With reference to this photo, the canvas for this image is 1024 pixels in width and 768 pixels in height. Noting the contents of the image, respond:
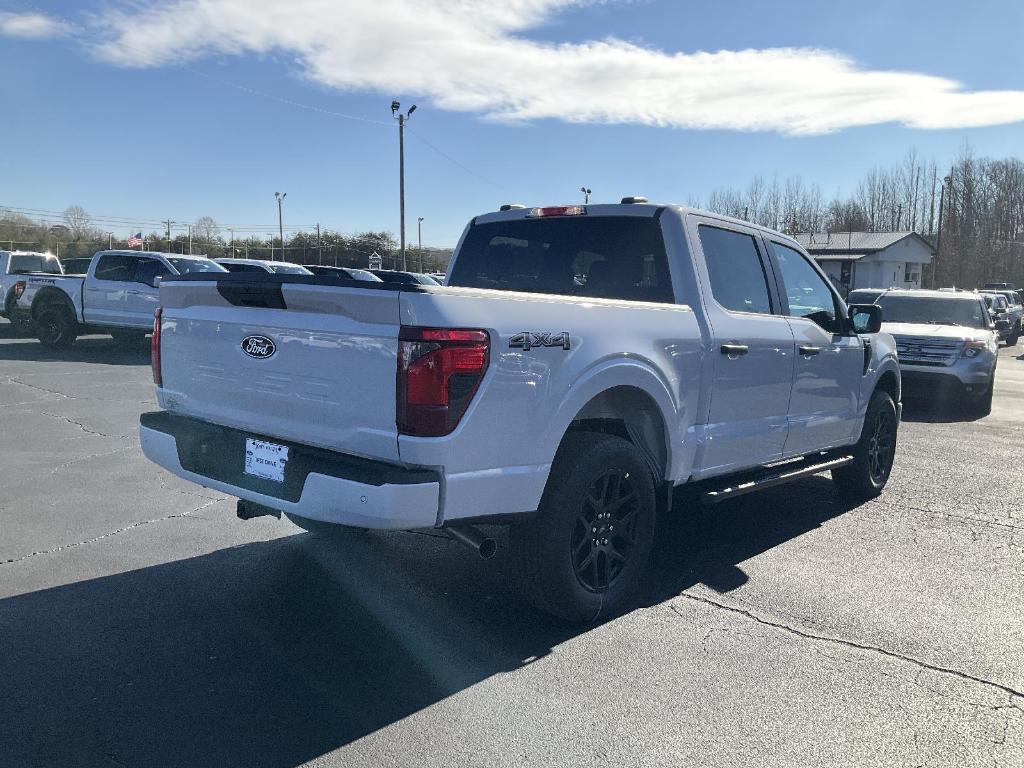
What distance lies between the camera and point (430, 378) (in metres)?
3.29

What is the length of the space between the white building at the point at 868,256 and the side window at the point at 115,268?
133 ft

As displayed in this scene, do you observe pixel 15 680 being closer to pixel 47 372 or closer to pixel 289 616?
pixel 289 616

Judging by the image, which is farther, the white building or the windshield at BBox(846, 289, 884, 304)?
the white building

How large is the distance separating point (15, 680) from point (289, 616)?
3.76 feet

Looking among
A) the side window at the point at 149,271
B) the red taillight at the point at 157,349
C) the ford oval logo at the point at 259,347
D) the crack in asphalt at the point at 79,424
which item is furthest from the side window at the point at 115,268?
the ford oval logo at the point at 259,347

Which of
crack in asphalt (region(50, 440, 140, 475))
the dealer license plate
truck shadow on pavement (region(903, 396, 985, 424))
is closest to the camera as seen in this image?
the dealer license plate

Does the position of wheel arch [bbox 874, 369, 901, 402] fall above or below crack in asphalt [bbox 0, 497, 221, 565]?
above

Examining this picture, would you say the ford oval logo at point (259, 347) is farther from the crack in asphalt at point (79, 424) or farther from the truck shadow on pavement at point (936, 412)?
the truck shadow on pavement at point (936, 412)

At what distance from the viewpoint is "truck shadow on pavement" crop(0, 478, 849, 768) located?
304 centimetres

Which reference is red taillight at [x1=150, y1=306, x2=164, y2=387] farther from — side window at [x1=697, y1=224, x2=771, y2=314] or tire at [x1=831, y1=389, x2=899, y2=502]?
tire at [x1=831, y1=389, x2=899, y2=502]

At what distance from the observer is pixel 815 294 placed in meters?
6.24

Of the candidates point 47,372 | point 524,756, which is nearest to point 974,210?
point 47,372

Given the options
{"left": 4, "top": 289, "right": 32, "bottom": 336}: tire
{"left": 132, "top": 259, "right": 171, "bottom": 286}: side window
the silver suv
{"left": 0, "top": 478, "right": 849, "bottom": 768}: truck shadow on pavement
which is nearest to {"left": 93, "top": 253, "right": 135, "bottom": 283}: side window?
{"left": 132, "top": 259, "right": 171, "bottom": 286}: side window

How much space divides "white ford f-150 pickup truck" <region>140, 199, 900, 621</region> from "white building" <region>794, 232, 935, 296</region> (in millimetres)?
46924
